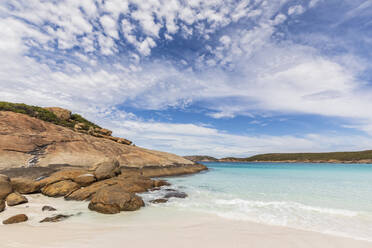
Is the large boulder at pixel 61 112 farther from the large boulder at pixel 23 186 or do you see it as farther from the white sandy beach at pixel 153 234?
the white sandy beach at pixel 153 234

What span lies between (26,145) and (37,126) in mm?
3830

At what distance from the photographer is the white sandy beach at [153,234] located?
16.8 ft

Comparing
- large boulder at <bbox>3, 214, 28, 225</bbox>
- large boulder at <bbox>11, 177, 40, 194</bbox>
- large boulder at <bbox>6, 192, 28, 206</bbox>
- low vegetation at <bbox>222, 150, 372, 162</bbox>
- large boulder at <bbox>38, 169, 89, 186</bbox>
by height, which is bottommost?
large boulder at <bbox>3, 214, 28, 225</bbox>

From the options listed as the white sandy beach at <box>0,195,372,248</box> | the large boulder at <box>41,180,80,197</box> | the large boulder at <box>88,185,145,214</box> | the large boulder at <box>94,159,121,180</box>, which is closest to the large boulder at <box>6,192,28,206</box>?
the white sandy beach at <box>0,195,372,248</box>

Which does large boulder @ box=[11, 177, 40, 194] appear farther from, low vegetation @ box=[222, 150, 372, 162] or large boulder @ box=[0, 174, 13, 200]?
low vegetation @ box=[222, 150, 372, 162]

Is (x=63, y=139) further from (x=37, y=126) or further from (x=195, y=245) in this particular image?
(x=195, y=245)

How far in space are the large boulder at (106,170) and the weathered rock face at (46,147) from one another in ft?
3.78

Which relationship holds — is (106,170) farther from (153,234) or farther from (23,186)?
(153,234)

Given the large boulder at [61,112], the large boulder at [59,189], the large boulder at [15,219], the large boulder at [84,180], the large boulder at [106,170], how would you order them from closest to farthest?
the large boulder at [15,219]
the large boulder at [59,189]
the large boulder at [84,180]
the large boulder at [106,170]
the large boulder at [61,112]

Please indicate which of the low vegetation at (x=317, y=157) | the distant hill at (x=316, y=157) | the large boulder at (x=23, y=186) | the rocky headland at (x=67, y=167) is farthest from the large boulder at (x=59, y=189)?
the low vegetation at (x=317, y=157)

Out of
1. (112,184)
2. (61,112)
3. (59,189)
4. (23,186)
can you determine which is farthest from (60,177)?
(61,112)

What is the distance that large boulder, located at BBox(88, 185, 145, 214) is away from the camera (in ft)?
26.7

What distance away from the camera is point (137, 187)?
13133mm

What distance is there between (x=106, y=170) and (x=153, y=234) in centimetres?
995
